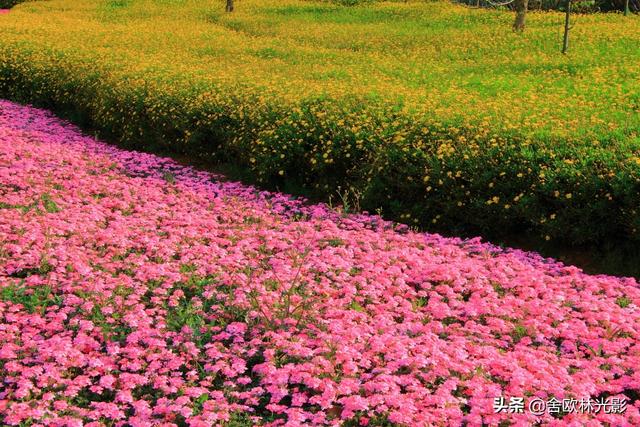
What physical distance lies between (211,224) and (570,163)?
409 cm

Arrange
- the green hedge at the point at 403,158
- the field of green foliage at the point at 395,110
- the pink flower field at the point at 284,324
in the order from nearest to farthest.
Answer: the pink flower field at the point at 284,324
the green hedge at the point at 403,158
the field of green foliage at the point at 395,110

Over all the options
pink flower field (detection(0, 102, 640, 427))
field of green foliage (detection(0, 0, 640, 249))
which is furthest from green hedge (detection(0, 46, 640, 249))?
pink flower field (detection(0, 102, 640, 427))

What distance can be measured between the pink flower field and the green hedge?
0.57 m

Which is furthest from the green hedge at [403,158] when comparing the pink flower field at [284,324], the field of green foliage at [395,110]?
the pink flower field at [284,324]

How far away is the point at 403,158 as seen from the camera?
923 cm

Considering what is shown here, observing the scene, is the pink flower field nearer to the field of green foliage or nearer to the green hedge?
the green hedge

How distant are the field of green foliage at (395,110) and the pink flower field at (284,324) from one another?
0.72 metres

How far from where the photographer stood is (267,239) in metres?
7.85

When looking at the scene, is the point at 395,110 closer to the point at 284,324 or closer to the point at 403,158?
the point at 403,158

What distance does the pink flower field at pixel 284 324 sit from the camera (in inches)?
189

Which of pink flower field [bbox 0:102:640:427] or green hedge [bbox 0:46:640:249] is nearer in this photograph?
pink flower field [bbox 0:102:640:427]

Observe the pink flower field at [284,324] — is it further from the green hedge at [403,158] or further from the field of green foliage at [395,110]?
the field of green foliage at [395,110]

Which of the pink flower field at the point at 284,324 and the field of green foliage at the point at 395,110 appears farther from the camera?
the field of green foliage at the point at 395,110

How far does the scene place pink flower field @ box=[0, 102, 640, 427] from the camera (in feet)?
15.7
